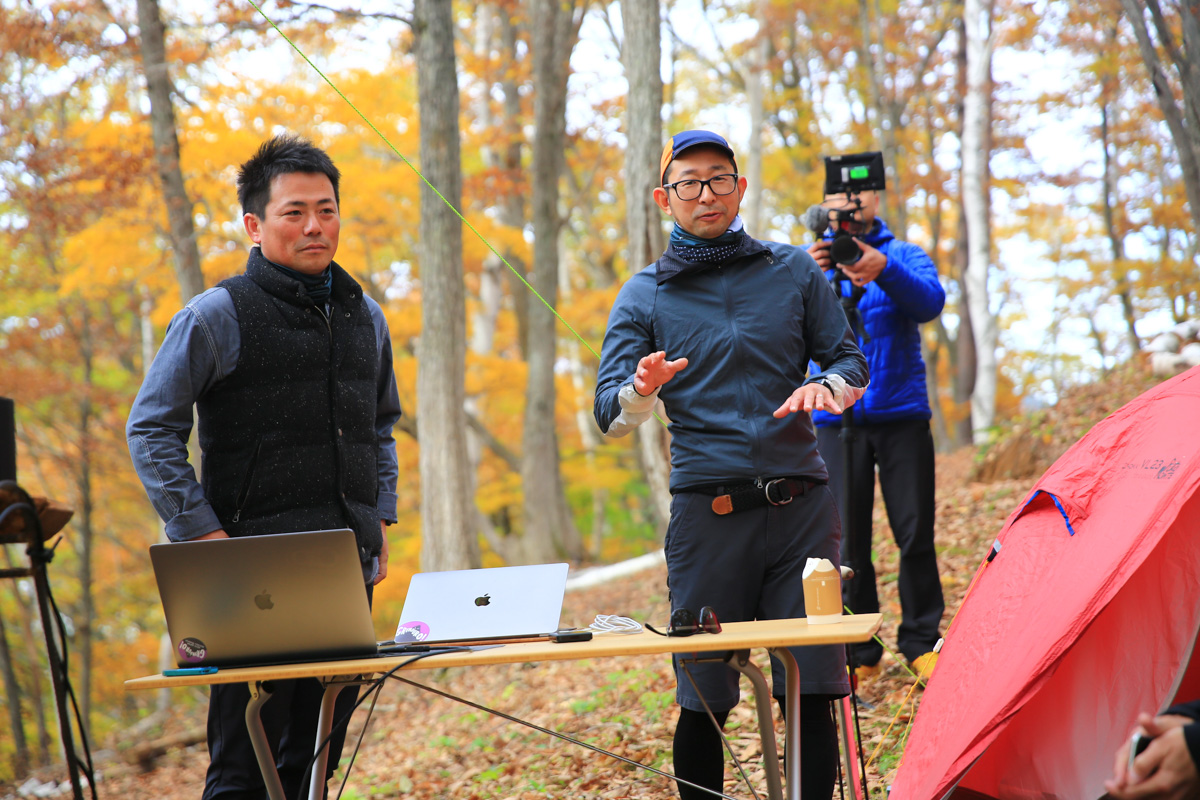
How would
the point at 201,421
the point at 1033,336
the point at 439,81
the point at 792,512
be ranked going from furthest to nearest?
the point at 1033,336 < the point at 439,81 < the point at 201,421 < the point at 792,512

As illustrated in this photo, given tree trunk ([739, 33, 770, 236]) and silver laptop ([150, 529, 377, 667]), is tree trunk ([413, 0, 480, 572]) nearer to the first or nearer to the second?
silver laptop ([150, 529, 377, 667])

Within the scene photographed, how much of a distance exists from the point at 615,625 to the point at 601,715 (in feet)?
9.70

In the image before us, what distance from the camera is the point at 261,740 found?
2201mm

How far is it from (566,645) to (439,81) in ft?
22.0

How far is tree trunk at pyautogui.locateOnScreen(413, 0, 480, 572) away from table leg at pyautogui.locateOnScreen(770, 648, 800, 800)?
5.68m

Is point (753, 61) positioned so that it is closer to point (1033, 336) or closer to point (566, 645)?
point (1033, 336)

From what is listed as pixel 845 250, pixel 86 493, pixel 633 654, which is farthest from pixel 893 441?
pixel 86 493

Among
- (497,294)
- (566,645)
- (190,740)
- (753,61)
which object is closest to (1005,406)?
(753,61)

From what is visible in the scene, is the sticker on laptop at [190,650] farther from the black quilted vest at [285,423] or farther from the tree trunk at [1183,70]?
the tree trunk at [1183,70]

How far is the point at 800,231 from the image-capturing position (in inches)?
682

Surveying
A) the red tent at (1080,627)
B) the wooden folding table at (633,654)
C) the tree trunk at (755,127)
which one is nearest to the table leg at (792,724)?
the wooden folding table at (633,654)

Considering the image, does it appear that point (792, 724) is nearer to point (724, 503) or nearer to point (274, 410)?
point (724, 503)

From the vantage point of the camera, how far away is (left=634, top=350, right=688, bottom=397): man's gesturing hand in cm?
210

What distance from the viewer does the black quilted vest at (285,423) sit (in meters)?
2.42
